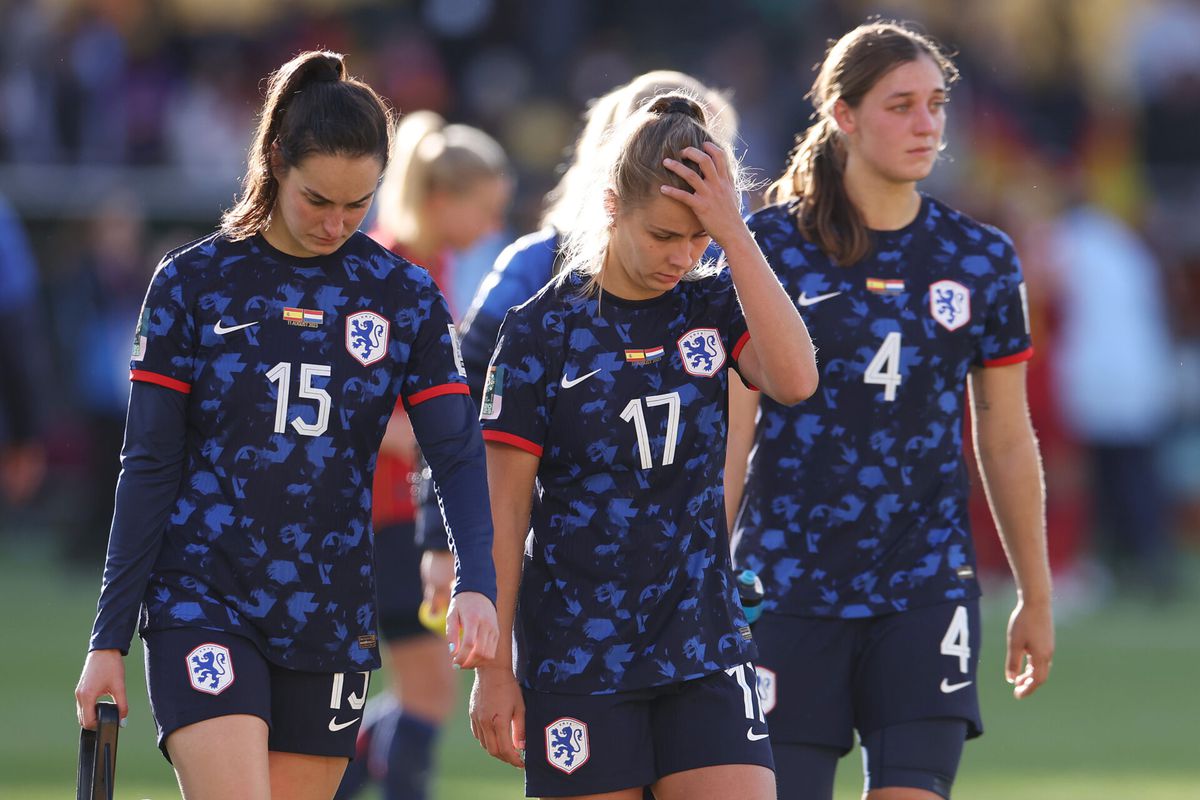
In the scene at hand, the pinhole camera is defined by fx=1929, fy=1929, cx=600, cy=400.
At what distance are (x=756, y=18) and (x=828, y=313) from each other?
14526 millimetres

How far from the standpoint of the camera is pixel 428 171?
22.0 ft

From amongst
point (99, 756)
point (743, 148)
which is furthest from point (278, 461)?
point (743, 148)

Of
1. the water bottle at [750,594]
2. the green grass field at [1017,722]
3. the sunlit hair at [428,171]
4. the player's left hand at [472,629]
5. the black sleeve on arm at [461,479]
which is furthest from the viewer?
the green grass field at [1017,722]

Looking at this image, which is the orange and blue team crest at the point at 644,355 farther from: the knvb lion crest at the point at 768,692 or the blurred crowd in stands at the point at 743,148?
the blurred crowd in stands at the point at 743,148

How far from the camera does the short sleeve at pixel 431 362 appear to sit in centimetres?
449

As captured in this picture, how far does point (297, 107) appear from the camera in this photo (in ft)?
14.3

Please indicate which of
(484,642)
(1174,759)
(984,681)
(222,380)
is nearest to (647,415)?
(484,642)

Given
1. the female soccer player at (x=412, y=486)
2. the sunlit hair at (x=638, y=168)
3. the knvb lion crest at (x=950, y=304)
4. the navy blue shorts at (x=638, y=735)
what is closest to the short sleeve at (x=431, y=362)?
the sunlit hair at (x=638, y=168)

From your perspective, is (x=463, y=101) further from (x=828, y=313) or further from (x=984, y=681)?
(x=828, y=313)

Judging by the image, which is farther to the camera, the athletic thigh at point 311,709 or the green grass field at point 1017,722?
the green grass field at point 1017,722

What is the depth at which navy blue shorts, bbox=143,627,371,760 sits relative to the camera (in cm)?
425

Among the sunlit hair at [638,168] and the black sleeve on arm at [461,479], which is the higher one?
the sunlit hair at [638,168]

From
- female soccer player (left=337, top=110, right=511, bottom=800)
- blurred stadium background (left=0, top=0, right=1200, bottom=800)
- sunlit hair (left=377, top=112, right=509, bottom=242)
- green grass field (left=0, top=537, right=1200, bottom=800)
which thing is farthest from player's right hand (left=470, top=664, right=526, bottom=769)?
blurred stadium background (left=0, top=0, right=1200, bottom=800)

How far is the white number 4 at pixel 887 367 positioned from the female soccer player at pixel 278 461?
1199 mm
